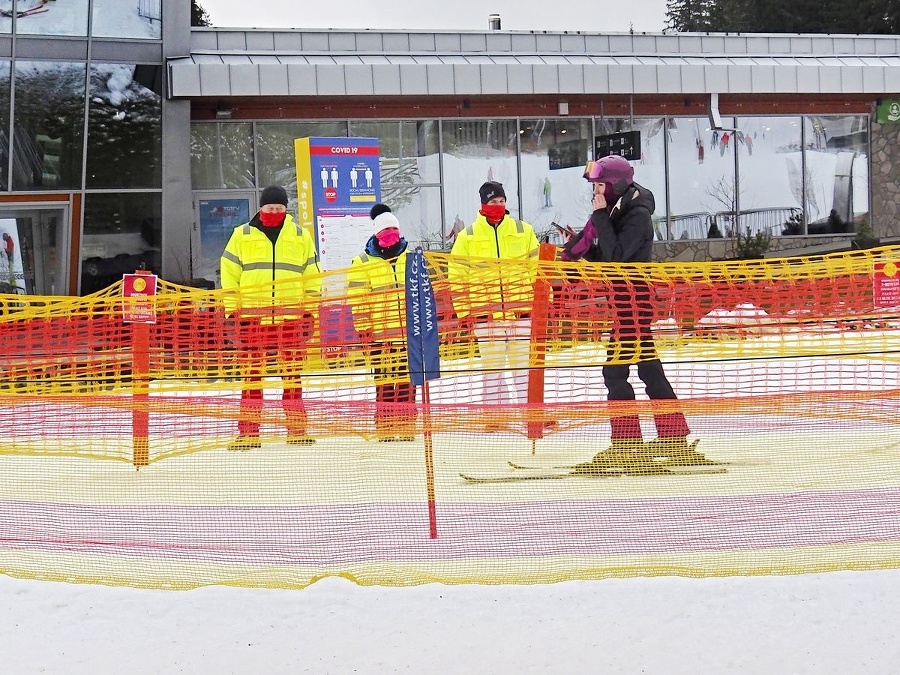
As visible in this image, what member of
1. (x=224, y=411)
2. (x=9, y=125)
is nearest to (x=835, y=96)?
(x=9, y=125)

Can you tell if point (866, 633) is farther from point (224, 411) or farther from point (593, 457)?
point (224, 411)

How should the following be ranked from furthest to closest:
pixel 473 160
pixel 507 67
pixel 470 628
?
pixel 473 160 → pixel 507 67 → pixel 470 628

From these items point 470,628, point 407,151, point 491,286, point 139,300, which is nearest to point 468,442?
point 491,286

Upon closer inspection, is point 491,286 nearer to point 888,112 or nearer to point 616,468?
point 616,468

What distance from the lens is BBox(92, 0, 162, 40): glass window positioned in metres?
17.5

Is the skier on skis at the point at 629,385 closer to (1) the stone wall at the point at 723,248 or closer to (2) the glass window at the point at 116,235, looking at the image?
(2) the glass window at the point at 116,235

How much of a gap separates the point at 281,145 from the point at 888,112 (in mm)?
11377

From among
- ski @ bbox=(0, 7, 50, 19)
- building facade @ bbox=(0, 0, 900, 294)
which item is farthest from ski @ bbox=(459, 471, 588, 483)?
ski @ bbox=(0, 7, 50, 19)

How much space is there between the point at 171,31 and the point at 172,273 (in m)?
3.79

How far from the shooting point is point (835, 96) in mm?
21188

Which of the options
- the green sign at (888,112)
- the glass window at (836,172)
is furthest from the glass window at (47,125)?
the green sign at (888,112)

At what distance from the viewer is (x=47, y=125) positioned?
56.5 ft

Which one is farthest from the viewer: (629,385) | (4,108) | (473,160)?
(473,160)

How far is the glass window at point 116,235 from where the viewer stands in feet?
58.0
